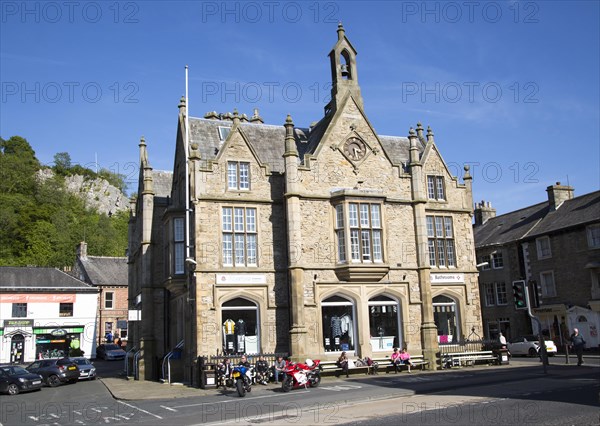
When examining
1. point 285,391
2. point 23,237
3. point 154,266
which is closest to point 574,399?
point 285,391

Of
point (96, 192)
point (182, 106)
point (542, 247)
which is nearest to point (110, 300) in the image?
point (182, 106)

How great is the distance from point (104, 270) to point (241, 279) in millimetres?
41003

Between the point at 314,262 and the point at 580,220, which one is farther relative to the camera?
the point at 580,220

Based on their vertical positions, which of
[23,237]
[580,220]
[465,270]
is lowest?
[465,270]

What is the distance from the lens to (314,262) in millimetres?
26641

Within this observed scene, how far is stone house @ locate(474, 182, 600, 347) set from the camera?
3822 centimetres

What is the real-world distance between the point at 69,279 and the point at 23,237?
96.2 feet

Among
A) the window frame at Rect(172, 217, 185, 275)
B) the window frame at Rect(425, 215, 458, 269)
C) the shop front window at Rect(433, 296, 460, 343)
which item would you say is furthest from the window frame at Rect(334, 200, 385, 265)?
the window frame at Rect(172, 217, 185, 275)

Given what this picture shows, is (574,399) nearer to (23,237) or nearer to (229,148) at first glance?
(229,148)

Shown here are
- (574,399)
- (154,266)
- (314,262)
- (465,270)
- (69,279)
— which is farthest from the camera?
(69,279)

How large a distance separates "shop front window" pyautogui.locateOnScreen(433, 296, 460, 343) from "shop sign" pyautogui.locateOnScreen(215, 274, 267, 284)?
963 cm

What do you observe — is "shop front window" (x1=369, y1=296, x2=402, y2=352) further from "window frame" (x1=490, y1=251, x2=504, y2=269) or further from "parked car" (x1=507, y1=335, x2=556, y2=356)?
"window frame" (x1=490, y1=251, x2=504, y2=269)

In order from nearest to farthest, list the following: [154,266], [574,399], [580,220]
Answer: [574,399], [154,266], [580,220]

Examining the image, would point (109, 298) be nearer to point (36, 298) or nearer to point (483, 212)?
point (36, 298)
